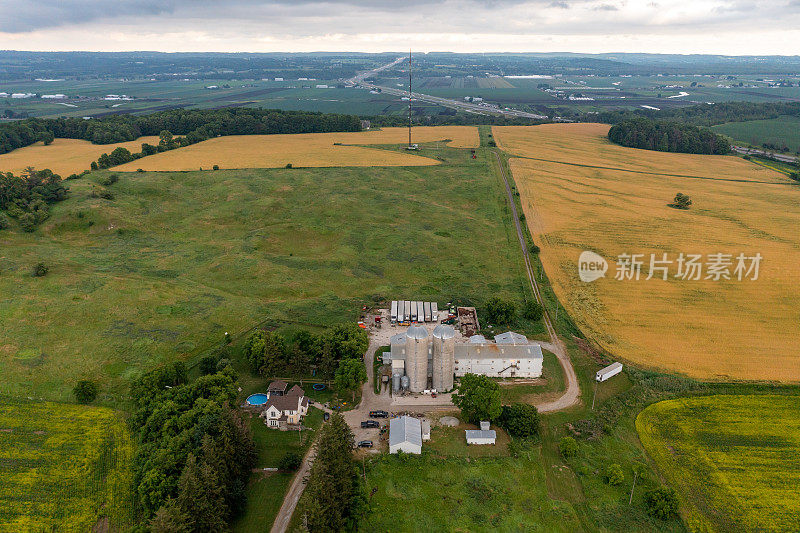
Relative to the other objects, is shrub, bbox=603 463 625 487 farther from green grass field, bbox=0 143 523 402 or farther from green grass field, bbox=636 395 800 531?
green grass field, bbox=0 143 523 402

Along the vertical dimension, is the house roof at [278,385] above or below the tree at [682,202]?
below

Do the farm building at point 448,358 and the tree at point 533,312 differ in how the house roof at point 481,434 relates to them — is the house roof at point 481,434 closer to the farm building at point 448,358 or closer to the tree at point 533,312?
the farm building at point 448,358

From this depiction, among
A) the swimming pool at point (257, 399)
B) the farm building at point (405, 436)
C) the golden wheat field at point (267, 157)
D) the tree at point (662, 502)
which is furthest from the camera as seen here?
the golden wheat field at point (267, 157)

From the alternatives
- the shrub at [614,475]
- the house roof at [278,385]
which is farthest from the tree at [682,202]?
the house roof at [278,385]

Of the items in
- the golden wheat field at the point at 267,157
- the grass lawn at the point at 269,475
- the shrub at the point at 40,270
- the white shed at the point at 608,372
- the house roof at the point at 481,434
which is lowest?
the grass lawn at the point at 269,475

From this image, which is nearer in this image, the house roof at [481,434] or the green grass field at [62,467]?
the green grass field at [62,467]

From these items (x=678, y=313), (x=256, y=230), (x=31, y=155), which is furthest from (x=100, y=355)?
(x=31, y=155)

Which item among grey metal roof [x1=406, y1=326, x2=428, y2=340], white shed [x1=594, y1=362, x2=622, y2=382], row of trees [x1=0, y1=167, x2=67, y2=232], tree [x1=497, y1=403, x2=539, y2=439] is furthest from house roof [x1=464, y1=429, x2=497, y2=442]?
row of trees [x1=0, y1=167, x2=67, y2=232]

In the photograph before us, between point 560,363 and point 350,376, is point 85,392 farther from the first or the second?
point 560,363
